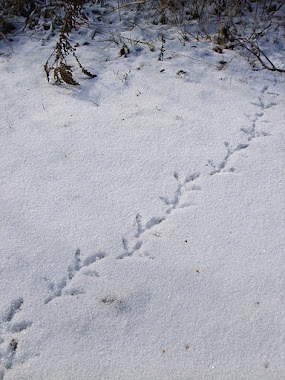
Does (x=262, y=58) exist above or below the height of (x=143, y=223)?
above

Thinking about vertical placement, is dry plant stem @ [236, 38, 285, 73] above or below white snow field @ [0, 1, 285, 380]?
above

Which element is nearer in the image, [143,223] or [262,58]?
[143,223]

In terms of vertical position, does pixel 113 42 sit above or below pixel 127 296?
above

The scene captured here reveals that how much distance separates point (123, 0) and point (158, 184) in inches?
117

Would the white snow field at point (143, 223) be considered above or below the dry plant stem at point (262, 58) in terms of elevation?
below

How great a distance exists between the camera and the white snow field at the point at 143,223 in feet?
4.65

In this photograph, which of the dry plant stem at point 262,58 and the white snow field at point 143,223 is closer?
the white snow field at point 143,223

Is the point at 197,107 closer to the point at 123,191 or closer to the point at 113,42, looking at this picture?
the point at 123,191

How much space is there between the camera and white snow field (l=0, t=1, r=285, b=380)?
142 cm

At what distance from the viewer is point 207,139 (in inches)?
93.9

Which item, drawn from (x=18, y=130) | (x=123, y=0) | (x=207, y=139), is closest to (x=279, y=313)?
(x=207, y=139)

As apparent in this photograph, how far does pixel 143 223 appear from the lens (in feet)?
6.18

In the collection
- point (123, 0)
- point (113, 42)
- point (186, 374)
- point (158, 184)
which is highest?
point (123, 0)

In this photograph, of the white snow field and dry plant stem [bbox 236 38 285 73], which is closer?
the white snow field
